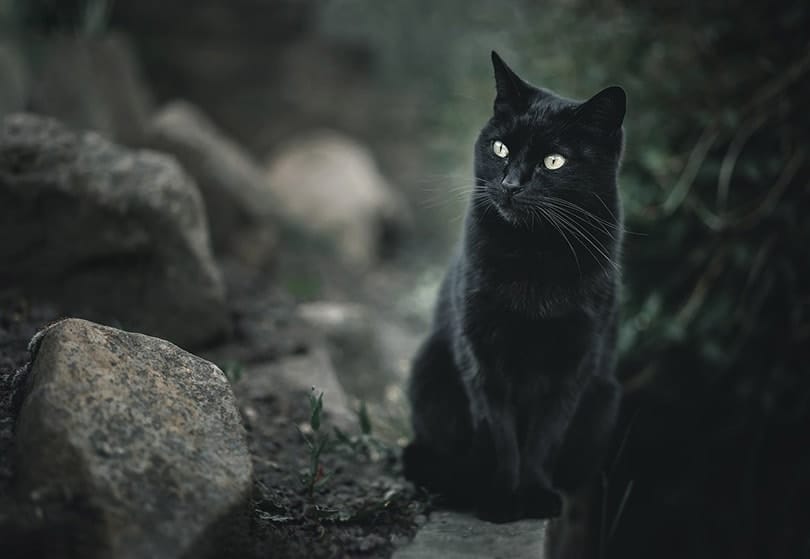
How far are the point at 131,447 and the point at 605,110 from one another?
5.26 feet

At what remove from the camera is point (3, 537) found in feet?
5.53

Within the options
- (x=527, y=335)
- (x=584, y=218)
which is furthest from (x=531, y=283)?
(x=584, y=218)

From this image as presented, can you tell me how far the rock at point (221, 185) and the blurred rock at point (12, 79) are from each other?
0.79 m

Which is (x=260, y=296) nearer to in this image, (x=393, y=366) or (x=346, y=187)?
(x=393, y=366)

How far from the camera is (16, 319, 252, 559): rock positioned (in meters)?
1.74

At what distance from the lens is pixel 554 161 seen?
96.4 inches

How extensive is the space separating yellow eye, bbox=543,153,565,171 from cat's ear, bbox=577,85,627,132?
5.0 inches

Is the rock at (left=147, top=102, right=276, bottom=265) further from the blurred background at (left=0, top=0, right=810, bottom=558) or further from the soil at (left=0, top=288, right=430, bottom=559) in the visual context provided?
the soil at (left=0, top=288, right=430, bottom=559)

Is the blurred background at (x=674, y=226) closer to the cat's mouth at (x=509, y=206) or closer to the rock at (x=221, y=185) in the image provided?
the rock at (x=221, y=185)

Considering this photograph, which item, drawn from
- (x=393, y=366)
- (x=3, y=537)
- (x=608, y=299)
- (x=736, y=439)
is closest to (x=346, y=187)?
(x=393, y=366)

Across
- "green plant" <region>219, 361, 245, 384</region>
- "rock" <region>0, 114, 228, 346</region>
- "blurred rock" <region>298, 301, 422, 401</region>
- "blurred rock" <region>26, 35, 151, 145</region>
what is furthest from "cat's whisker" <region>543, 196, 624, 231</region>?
"blurred rock" <region>26, 35, 151, 145</region>

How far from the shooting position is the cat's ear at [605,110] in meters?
2.36

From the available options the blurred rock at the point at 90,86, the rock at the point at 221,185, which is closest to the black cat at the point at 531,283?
the rock at the point at 221,185

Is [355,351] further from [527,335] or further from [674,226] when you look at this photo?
[527,335]
